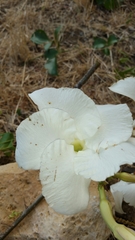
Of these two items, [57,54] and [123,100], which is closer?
[123,100]

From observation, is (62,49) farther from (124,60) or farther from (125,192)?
(125,192)

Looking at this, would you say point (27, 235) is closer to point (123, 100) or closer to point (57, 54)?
point (123, 100)

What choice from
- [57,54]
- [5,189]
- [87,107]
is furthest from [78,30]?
[87,107]

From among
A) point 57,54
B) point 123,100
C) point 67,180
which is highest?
point 67,180

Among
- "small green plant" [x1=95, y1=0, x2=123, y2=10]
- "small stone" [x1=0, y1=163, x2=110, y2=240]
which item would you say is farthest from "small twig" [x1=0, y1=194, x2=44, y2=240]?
"small green plant" [x1=95, y1=0, x2=123, y2=10]

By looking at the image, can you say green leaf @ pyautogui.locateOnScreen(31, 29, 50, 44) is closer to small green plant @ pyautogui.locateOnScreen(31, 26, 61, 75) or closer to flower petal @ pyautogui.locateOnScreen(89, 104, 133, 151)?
small green plant @ pyautogui.locateOnScreen(31, 26, 61, 75)

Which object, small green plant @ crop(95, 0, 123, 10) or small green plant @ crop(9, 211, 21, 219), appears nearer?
small green plant @ crop(9, 211, 21, 219)

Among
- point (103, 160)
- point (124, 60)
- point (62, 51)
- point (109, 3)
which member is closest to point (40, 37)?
point (62, 51)
